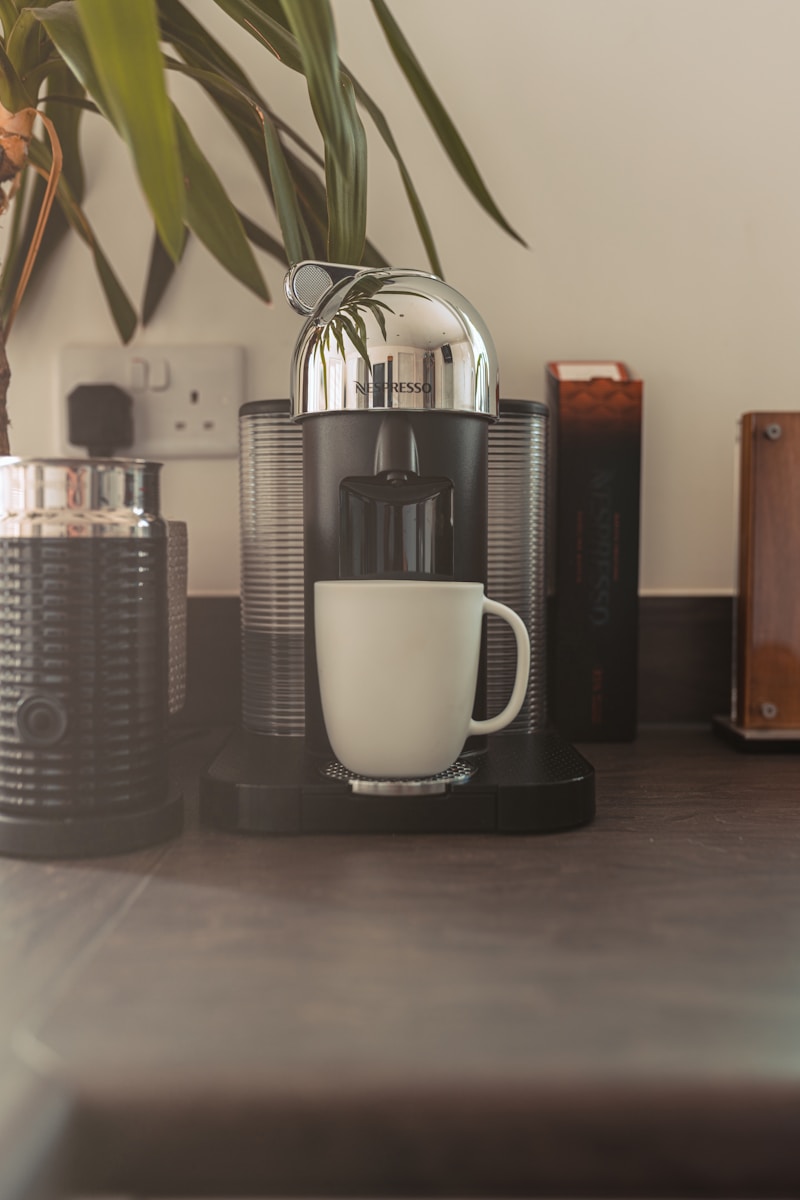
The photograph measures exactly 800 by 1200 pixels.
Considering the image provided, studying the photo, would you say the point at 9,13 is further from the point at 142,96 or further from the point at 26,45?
the point at 142,96

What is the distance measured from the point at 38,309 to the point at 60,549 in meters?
0.52

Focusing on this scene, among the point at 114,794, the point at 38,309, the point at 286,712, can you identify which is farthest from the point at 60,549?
the point at 38,309

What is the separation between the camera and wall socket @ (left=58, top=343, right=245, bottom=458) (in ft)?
2.92

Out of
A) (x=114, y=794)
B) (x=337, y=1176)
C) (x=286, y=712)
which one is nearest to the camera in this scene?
(x=337, y=1176)

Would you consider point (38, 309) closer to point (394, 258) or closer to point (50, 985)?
point (394, 258)

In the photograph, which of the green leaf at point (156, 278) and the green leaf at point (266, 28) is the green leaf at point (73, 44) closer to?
the green leaf at point (266, 28)

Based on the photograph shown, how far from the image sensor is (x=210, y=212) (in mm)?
700

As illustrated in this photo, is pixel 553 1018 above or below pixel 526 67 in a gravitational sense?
below

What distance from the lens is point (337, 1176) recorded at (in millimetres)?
273

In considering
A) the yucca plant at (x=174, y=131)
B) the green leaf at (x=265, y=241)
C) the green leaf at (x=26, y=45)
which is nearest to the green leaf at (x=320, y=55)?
the yucca plant at (x=174, y=131)

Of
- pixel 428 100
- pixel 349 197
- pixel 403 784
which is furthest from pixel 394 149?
pixel 403 784

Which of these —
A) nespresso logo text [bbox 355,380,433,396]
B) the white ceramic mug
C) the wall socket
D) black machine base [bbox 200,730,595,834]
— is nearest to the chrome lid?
nespresso logo text [bbox 355,380,433,396]

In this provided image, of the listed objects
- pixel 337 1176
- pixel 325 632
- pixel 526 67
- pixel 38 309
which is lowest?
pixel 337 1176

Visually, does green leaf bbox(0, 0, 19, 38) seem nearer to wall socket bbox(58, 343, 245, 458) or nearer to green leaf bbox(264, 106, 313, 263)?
green leaf bbox(264, 106, 313, 263)
